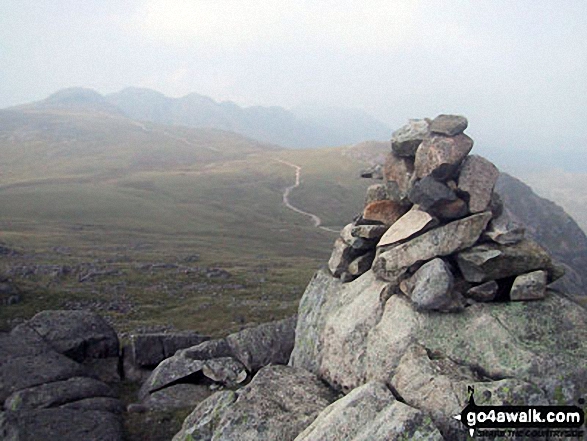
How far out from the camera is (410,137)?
1037 inches

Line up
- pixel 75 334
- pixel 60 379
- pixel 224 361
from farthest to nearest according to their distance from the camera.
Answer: pixel 75 334 < pixel 224 361 < pixel 60 379

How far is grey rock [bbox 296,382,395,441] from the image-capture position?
17.1 metres

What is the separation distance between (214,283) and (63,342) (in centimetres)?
5227

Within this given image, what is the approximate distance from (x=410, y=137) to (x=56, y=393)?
24756mm

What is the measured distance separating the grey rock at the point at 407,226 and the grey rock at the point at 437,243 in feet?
1.30

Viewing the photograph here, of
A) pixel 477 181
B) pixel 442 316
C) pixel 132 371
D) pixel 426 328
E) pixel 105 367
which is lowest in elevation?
pixel 132 371

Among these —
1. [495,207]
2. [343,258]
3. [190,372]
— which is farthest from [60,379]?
[495,207]

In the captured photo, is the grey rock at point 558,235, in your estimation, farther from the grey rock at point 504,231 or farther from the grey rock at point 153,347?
the grey rock at point 504,231

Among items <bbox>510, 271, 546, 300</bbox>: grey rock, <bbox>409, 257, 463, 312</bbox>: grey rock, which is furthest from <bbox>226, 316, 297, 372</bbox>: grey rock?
<bbox>510, 271, 546, 300</bbox>: grey rock

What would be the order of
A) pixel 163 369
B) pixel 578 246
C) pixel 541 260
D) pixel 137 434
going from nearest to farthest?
1. pixel 541 260
2. pixel 137 434
3. pixel 163 369
4. pixel 578 246

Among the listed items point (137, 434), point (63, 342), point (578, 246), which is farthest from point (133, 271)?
point (578, 246)

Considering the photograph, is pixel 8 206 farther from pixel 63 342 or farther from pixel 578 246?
pixel 578 246

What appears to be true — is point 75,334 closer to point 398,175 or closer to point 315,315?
point 315,315

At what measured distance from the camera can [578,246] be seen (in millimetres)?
172625
